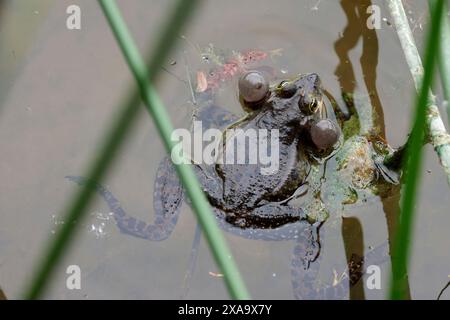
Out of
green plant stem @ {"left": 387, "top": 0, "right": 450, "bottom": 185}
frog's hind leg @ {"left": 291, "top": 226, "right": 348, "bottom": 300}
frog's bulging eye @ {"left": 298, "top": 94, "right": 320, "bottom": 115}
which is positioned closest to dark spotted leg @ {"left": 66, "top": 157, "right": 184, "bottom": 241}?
frog's hind leg @ {"left": 291, "top": 226, "right": 348, "bottom": 300}

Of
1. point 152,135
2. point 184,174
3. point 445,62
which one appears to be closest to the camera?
point 184,174

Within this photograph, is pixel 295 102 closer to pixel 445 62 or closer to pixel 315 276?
pixel 315 276

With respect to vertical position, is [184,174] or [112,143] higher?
[112,143]

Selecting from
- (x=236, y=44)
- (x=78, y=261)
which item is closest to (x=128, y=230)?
(x=78, y=261)

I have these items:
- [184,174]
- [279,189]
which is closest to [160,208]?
[279,189]

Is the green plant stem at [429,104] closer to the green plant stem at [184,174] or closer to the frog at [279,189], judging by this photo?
the frog at [279,189]

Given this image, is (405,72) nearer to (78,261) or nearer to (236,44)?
(236,44)
